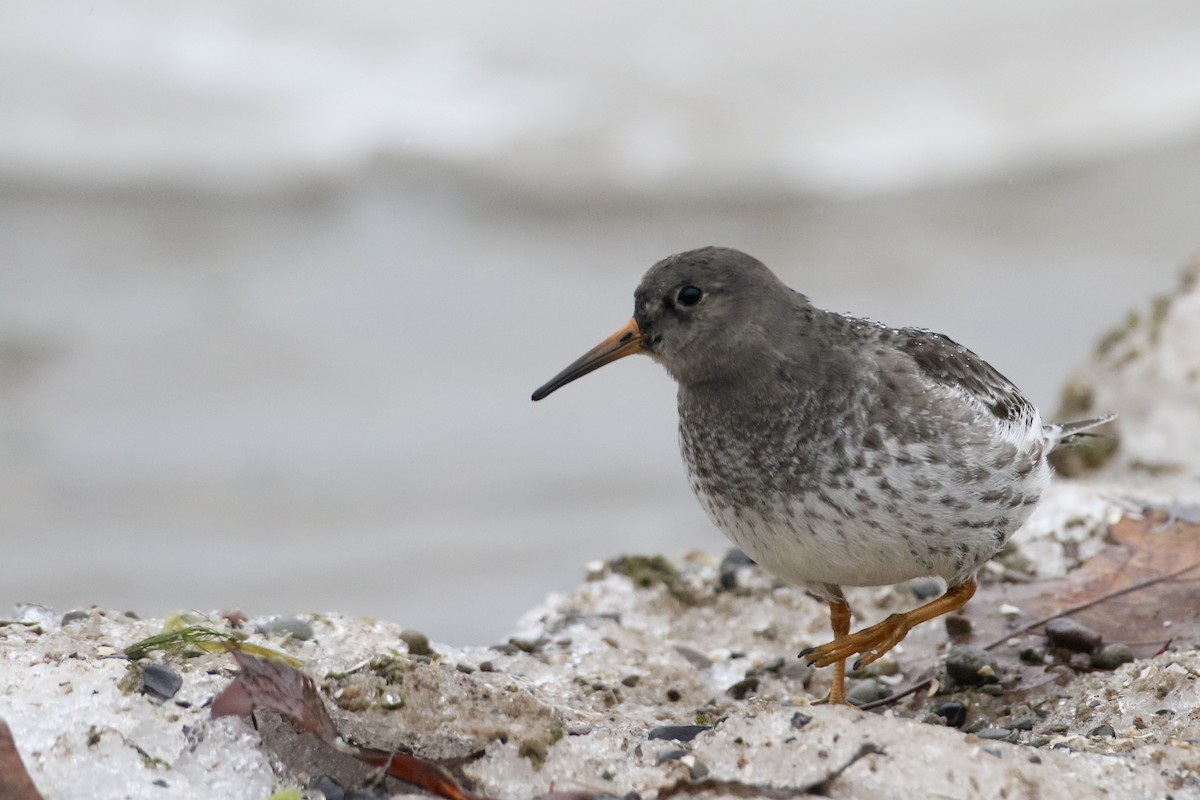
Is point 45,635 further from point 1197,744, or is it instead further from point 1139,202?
point 1139,202

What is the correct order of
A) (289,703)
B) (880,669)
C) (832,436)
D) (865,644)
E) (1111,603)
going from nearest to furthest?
1. (289,703)
2. (832,436)
3. (865,644)
4. (1111,603)
5. (880,669)

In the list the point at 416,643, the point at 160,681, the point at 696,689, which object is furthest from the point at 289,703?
the point at 696,689

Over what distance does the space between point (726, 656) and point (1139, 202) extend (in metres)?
10.4

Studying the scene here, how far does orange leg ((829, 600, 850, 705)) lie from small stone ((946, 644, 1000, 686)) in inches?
16.0

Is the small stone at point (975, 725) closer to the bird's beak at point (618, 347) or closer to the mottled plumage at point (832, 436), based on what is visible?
the mottled plumage at point (832, 436)

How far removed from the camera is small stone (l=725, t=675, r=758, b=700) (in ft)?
18.0

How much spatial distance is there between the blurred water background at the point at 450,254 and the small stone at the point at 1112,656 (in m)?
3.78

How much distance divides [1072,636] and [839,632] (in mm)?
883

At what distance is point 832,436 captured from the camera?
186 inches

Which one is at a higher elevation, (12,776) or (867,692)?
(12,776)

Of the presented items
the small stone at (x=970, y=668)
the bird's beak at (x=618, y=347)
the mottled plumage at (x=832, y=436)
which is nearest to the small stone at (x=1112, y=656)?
the small stone at (x=970, y=668)

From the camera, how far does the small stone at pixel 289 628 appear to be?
484 cm

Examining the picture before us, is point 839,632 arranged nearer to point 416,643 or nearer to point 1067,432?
point 1067,432

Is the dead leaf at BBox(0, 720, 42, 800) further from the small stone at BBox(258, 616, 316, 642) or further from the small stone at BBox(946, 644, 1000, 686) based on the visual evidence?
the small stone at BBox(946, 644, 1000, 686)
